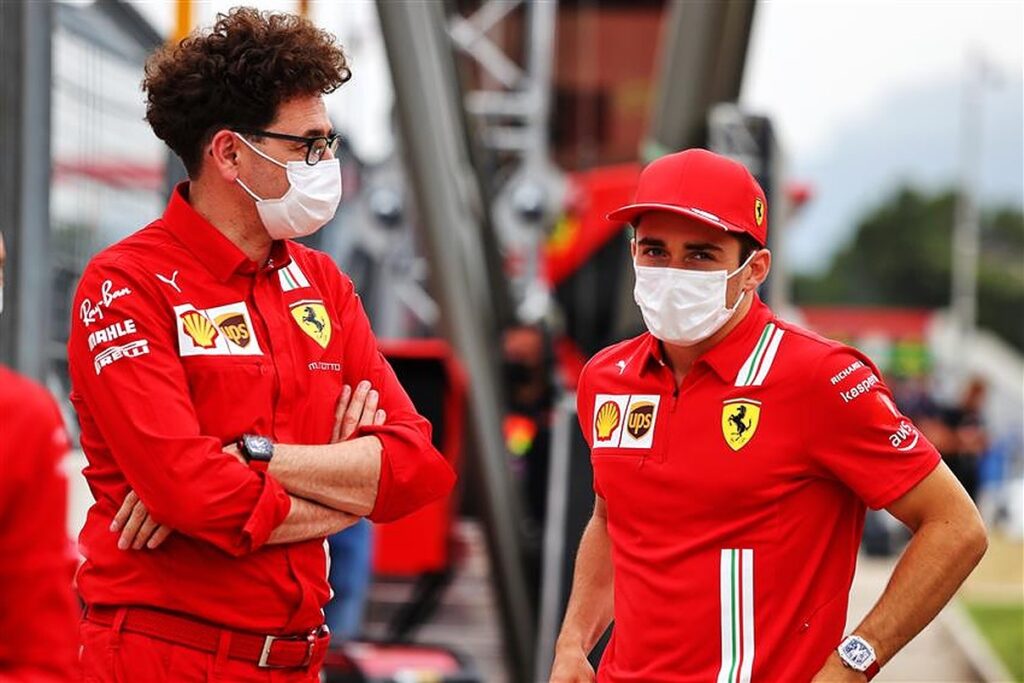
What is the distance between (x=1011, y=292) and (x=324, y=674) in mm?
108639

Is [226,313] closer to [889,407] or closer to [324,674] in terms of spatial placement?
[889,407]

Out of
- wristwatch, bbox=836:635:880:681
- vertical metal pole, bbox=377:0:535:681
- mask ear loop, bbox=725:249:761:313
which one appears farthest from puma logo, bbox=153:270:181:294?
vertical metal pole, bbox=377:0:535:681

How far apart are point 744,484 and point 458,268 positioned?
607cm

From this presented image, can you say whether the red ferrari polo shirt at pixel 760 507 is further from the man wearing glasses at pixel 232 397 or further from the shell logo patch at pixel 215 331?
the shell logo patch at pixel 215 331

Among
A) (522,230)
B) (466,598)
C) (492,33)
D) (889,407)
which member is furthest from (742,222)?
(492,33)

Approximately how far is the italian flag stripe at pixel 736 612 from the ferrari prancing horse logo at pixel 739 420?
0.69 feet

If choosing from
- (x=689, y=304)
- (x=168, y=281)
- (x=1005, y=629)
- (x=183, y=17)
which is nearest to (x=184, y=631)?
(x=168, y=281)

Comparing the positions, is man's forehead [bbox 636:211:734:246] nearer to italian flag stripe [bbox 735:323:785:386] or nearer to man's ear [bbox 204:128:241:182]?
italian flag stripe [bbox 735:323:785:386]

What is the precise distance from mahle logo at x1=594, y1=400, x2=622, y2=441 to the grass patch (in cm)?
766

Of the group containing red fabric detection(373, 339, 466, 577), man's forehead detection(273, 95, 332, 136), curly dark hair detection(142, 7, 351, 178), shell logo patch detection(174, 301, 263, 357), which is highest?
curly dark hair detection(142, 7, 351, 178)

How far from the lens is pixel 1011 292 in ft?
364

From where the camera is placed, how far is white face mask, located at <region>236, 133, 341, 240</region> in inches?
146

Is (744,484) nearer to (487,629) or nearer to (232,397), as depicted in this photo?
(232,397)

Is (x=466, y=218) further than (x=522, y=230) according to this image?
No
